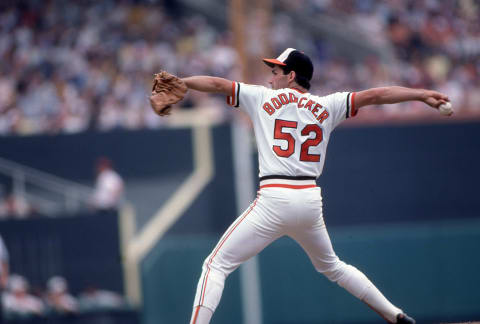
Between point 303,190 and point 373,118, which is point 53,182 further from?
point 303,190

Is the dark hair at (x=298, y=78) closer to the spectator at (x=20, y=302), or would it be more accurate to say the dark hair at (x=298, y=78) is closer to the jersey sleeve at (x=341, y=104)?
the jersey sleeve at (x=341, y=104)

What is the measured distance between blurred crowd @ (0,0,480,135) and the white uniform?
34.8ft

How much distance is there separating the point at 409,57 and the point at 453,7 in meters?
2.28

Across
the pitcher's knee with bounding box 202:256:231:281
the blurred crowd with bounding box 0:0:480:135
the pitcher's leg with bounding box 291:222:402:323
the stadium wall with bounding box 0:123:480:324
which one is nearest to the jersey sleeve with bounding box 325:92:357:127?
the pitcher's leg with bounding box 291:222:402:323

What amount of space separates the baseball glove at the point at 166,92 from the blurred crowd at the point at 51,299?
7.72 metres

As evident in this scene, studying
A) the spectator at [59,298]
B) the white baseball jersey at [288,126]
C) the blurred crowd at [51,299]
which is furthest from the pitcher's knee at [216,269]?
the spectator at [59,298]

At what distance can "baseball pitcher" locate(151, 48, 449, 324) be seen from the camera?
238 inches

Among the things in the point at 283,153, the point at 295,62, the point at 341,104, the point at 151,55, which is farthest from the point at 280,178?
the point at 151,55

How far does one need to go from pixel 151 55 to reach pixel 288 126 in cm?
1242

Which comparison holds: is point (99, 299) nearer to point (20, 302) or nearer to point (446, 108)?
point (20, 302)

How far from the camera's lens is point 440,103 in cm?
603

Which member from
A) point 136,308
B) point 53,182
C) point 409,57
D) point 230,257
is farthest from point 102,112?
point 230,257

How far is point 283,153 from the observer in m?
6.10

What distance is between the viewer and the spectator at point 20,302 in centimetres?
1320
